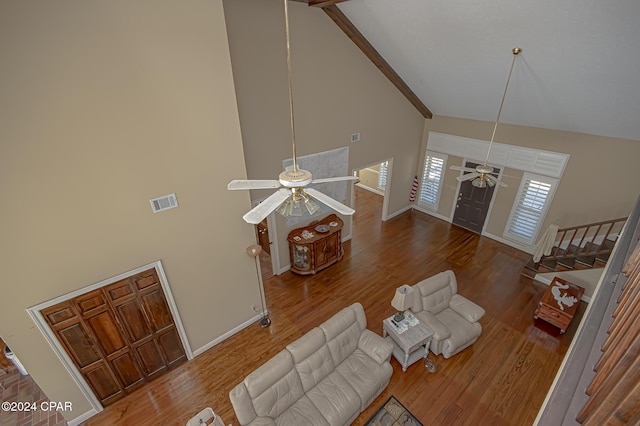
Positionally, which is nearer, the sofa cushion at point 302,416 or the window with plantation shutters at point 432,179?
the sofa cushion at point 302,416

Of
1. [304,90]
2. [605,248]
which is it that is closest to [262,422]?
[304,90]

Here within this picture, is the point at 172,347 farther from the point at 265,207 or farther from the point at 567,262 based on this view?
the point at 567,262

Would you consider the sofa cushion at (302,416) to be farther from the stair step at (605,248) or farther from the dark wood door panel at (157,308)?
the stair step at (605,248)

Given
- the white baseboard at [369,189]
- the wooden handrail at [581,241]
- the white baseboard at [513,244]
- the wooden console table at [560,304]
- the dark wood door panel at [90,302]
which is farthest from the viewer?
the white baseboard at [369,189]

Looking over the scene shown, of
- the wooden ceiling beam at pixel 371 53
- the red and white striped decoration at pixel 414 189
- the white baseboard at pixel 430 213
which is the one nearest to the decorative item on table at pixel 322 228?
the wooden ceiling beam at pixel 371 53

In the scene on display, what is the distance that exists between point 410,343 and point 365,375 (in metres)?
0.82

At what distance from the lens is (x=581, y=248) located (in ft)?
20.0

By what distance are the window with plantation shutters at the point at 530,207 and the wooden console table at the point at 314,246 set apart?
448 cm

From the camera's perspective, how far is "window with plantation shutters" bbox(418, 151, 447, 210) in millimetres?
8461

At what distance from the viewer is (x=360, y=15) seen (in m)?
5.14

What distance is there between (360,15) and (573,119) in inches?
179

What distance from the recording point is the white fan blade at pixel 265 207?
190cm

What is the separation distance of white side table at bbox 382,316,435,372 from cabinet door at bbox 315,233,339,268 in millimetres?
2317

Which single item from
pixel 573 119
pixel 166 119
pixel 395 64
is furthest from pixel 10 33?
pixel 573 119
